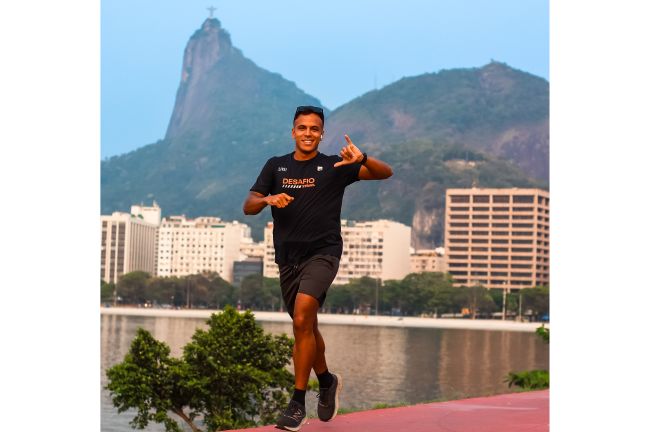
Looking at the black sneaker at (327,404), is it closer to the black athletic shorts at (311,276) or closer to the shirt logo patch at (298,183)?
the black athletic shorts at (311,276)

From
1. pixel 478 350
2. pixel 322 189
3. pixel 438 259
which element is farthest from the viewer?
pixel 438 259

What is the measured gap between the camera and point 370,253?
142125mm

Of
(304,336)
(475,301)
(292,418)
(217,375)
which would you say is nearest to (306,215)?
(304,336)

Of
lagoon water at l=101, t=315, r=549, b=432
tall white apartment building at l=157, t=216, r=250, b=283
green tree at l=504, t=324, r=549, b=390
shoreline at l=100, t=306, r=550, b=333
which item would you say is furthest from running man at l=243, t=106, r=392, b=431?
tall white apartment building at l=157, t=216, r=250, b=283

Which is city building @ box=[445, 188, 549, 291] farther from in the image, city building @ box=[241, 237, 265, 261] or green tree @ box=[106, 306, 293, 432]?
green tree @ box=[106, 306, 293, 432]

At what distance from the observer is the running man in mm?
4125

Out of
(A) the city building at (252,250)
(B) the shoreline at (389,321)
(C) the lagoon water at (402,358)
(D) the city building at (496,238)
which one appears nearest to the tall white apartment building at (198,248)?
(A) the city building at (252,250)

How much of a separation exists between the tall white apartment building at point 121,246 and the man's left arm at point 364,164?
14230 cm

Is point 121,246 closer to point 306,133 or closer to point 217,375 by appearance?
point 217,375

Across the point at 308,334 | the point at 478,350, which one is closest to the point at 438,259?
the point at 478,350
